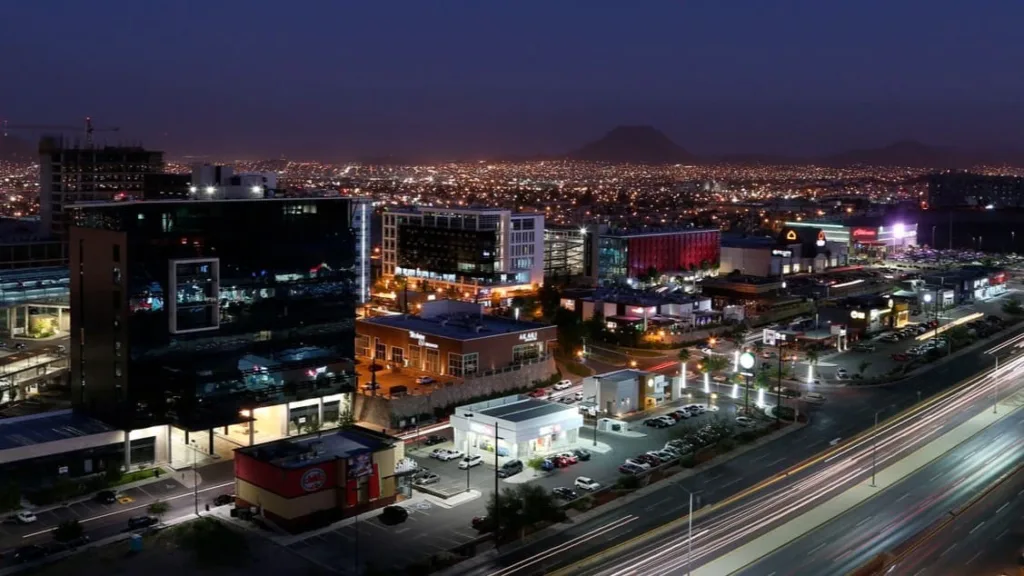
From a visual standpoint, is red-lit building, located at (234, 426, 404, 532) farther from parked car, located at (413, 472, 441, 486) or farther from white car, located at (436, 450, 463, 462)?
white car, located at (436, 450, 463, 462)

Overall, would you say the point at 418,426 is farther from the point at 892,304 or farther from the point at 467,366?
the point at 892,304

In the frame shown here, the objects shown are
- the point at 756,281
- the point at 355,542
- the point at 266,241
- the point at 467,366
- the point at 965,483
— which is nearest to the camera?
the point at 355,542

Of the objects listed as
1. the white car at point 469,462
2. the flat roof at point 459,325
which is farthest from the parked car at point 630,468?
the flat roof at point 459,325

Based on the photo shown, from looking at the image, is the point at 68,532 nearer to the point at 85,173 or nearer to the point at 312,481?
the point at 312,481

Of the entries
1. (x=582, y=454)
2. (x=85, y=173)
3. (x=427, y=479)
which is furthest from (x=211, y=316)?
(x=85, y=173)

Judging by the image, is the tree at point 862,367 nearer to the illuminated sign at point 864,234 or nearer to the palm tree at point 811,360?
the palm tree at point 811,360

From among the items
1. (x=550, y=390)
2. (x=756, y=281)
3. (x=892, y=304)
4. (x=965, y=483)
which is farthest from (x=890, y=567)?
(x=756, y=281)

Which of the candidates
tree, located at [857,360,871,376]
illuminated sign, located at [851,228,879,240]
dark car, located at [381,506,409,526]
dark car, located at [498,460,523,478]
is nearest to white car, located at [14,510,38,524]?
dark car, located at [381,506,409,526]
